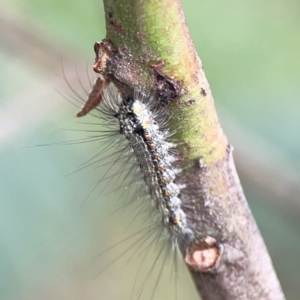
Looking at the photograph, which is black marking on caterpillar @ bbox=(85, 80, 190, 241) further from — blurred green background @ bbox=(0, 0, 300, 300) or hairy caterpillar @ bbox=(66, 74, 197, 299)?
blurred green background @ bbox=(0, 0, 300, 300)

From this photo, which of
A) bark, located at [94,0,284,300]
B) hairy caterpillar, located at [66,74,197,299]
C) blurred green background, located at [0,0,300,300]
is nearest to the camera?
bark, located at [94,0,284,300]

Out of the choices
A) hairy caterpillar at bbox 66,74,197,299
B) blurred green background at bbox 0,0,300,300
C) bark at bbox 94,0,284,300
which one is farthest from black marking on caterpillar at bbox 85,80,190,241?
blurred green background at bbox 0,0,300,300

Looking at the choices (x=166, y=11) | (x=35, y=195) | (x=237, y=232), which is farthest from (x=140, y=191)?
(x=166, y=11)

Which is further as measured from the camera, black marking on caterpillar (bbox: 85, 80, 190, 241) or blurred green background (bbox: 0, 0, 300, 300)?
blurred green background (bbox: 0, 0, 300, 300)

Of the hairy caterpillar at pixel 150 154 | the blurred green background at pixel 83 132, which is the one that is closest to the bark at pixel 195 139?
the hairy caterpillar at pixel 150 154

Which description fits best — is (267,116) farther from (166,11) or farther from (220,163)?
(166,11)

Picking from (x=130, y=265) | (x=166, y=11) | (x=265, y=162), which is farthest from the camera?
(x=130, y=265)
